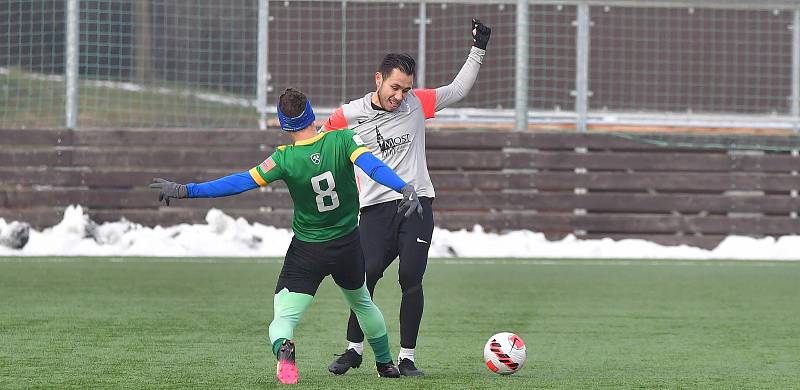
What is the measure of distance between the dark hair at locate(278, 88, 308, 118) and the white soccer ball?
5.12ft

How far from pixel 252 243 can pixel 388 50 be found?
3538 millimetres

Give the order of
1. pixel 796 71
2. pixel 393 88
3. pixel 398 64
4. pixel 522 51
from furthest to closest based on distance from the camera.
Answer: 1. pixel 796 71
2. pixel 522 51
3. pixel 393 88
4. pixel 398 64

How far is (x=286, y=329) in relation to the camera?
22.5ft

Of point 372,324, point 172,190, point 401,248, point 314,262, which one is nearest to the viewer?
point 172,190

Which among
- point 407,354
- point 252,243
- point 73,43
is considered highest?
point 73,43

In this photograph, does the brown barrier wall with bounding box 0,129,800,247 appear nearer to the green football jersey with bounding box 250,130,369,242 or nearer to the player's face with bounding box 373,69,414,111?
the player's face with bounding box 373,69,414,111

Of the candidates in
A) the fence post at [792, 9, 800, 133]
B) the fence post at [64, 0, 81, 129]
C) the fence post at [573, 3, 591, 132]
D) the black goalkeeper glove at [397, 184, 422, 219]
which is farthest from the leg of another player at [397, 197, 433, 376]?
the fence post at [792, 9, 800, 133]

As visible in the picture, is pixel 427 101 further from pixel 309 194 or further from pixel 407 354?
pixel 407 354

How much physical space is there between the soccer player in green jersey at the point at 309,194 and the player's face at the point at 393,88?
624 millimetres

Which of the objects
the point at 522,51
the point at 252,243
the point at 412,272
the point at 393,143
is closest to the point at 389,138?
the point at 393,143

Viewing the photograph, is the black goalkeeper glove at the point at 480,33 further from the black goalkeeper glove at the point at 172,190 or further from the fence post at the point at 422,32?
the fence post at the point at 422,32

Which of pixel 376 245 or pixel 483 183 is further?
pixel 483 183

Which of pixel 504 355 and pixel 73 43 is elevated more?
pixel 73 43

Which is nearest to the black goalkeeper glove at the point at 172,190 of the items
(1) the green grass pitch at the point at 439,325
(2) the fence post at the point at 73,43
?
(1) the green grass pitch at the point at 439,325
